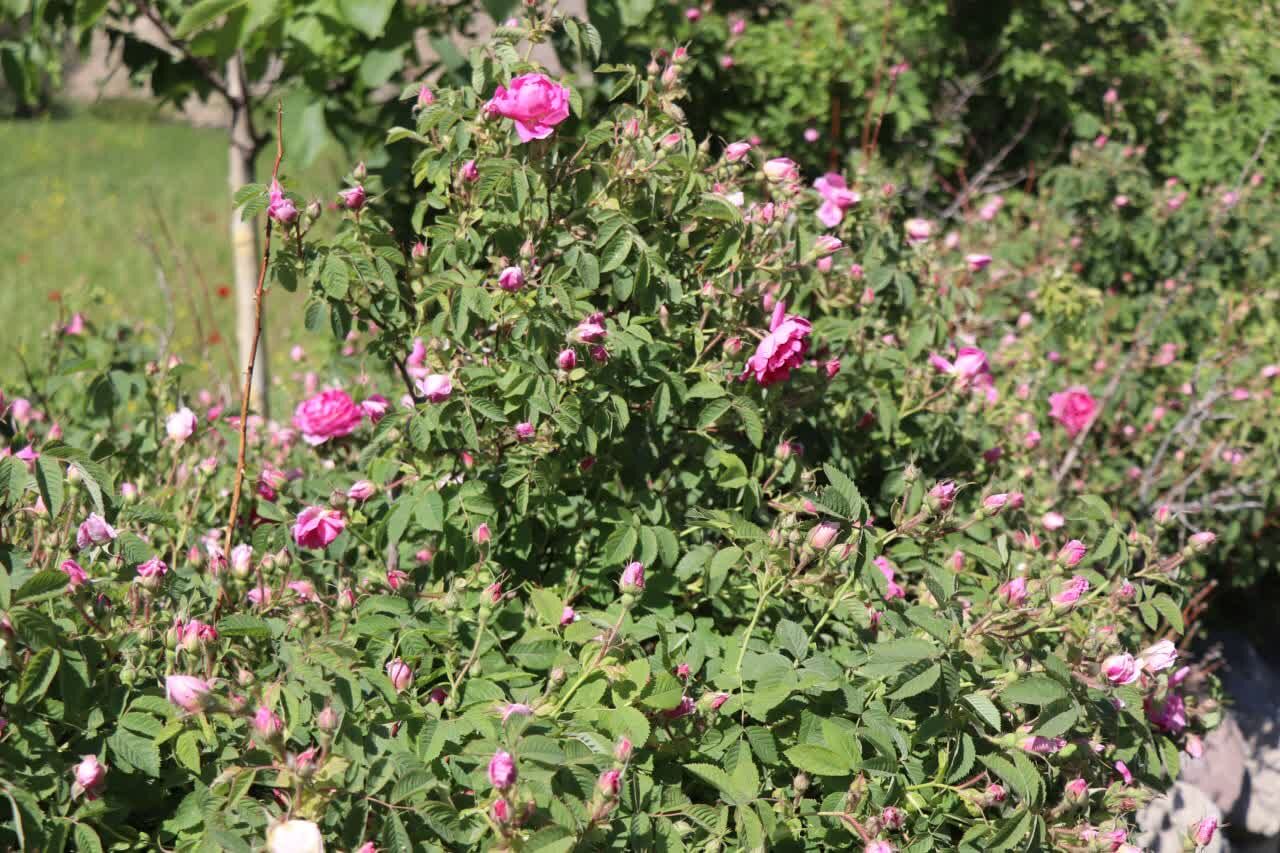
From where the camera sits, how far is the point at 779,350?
1.58 meters

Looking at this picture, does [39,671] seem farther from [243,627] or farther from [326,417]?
[326,417]

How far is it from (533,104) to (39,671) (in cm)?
86

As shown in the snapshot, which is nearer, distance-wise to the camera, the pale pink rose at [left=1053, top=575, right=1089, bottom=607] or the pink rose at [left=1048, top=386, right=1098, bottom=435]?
the pale pink rose at [left=1053, top=575, right=1089, bottom=607]

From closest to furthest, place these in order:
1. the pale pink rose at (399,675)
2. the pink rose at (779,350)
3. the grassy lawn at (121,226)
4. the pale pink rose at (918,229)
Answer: the pale pink rose at (399,675) < the pink rose at (779,350) < the pale pink rose at (918,229) < the grassy lawn at (121,226)

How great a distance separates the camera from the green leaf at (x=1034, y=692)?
4.23 feet

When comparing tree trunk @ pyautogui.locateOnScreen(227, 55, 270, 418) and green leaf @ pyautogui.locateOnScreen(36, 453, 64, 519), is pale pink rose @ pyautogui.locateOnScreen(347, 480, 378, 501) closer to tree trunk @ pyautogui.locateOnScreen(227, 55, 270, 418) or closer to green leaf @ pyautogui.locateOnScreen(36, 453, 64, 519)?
green leaf @ pyautogui.locateOnScreen(36, 453, 64, 519)

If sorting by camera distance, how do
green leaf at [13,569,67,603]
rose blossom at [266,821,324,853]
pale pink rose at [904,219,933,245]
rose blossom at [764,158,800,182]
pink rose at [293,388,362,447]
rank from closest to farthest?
rose blossom at [266,821,324,853] → green leaf at [13,569,67,603] → rose blossom at [764,158,800,182] → pink rose at [293,388,362,447] → pale pink rose at [904,219,933,245]

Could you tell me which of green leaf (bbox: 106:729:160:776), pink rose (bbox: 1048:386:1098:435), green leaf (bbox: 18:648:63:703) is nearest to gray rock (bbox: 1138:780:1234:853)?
pink rose (bbox: 1048:386:1098:435)

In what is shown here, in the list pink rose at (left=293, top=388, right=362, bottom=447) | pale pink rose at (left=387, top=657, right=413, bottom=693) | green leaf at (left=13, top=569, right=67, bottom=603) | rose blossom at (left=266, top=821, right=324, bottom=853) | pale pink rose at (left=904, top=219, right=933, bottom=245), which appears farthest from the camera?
pale pink rose at (left=904, top=219, right=933, bottom=245)

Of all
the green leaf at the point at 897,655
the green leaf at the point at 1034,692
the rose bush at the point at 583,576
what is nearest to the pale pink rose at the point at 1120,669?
the rose bush at the point at 583,576

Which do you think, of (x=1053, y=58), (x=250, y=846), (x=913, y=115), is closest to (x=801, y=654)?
→ (x=250, y=846)

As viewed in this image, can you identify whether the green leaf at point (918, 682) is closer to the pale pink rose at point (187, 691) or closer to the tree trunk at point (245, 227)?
the pale pink rose at point (187, 691)

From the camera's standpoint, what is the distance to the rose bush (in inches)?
48.3

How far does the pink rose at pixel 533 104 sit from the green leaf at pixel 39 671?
0.82 meters
